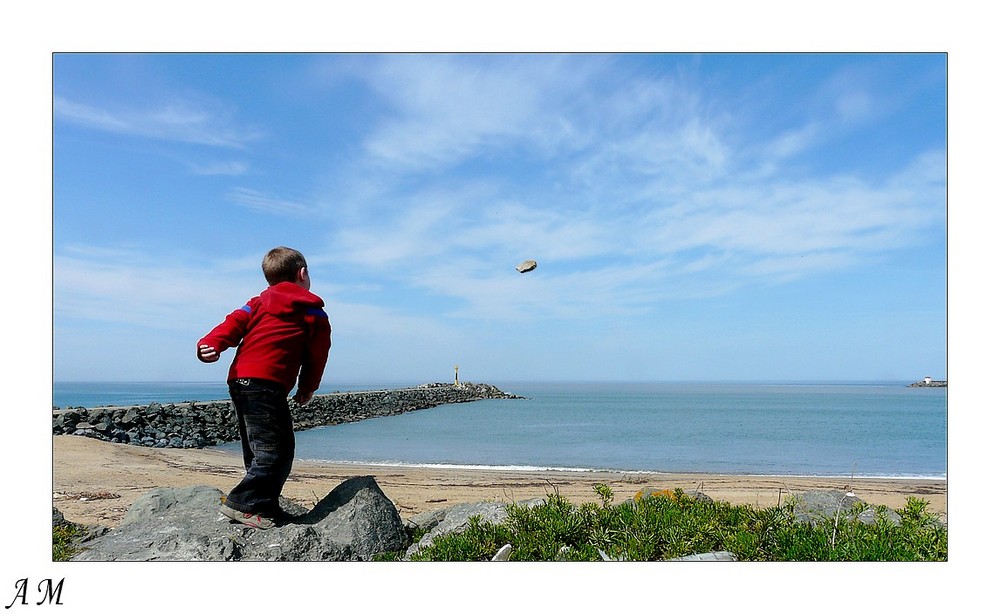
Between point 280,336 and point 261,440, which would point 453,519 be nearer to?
point 261,440

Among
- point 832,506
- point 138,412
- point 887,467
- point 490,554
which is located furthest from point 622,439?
point 490,554

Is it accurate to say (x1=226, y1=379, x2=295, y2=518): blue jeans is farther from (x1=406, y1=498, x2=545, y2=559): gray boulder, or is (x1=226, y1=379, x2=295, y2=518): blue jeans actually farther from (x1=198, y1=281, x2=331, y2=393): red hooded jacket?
(x1=406, y1=498, x2=545, y2=559): gray boulder

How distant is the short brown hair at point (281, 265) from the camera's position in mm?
4562

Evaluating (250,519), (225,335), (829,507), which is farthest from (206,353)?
(829,507)

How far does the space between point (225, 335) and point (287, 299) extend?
46 cm

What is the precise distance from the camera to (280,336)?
432cm

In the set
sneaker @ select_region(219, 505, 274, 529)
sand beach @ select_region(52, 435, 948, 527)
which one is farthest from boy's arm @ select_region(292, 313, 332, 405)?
sand beach @ select_region(52, 435, 948, 527)

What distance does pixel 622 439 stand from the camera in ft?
82.4

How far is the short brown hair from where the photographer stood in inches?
180

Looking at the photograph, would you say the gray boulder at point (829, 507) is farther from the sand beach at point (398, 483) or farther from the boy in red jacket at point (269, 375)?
the boy in red jacket at point (269, 375)

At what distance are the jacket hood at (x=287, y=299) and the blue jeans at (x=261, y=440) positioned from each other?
50 centimetres

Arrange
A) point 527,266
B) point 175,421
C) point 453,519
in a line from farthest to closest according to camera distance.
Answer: point 175,421, point 527,266, point 453,519

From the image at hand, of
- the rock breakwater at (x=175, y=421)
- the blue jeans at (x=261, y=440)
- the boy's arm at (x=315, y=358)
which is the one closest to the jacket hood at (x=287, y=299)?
the boy's arm at (x=315, y=358)
